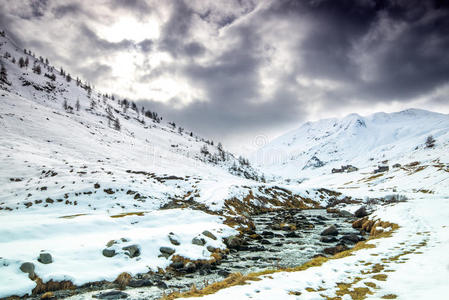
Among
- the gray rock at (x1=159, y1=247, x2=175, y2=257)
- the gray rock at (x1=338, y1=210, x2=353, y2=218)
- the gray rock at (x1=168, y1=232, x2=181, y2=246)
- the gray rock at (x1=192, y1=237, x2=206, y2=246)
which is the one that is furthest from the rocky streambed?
the gray rock at (x1=338, y1=210, x2=353, y2=218)

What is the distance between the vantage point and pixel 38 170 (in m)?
38.8

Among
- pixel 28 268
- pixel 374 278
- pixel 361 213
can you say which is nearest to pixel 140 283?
pixel 28 268

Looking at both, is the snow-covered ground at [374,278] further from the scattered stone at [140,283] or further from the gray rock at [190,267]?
the gray rock at [190,267]

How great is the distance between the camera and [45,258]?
42.3ft

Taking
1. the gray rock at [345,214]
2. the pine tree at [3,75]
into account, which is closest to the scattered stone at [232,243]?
the gray rock at [345,214]

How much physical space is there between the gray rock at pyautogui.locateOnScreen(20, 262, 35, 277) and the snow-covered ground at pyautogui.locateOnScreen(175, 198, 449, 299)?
11.2m

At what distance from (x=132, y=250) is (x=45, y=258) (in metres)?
5.19

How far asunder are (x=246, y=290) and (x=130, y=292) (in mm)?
Result: 7262

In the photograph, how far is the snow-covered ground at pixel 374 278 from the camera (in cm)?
793

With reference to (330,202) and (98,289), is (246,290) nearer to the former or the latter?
(98,289)

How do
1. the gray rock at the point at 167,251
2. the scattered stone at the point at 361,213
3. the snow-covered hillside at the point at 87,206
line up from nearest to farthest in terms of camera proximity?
the snow-covered hillside at the point at 87,206
the gray rock at the point at 167,251
the scattered stone at the point at 361,213

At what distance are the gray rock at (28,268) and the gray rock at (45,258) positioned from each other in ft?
2.10

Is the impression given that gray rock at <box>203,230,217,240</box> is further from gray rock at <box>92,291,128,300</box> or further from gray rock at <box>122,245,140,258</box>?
gray rock at <box>92,291,128,300</box>

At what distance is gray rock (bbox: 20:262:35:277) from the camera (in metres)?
11.8
